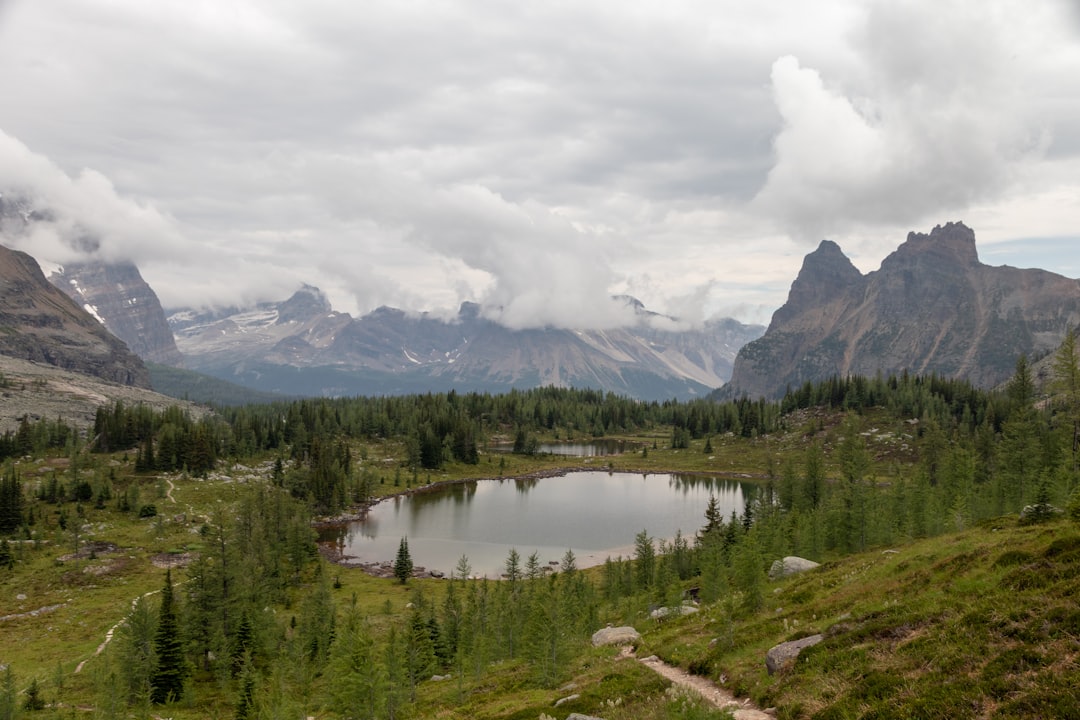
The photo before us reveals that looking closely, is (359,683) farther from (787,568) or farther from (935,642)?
(787,568)

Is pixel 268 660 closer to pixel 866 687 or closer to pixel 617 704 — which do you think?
pixel 617 704

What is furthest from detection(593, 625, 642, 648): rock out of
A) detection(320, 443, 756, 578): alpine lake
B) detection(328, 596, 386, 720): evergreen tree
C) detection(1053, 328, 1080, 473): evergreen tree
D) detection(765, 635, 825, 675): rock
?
detection(1053, 328, 1080, 473): evergreen tree

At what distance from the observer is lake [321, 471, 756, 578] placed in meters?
120

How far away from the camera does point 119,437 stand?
170250 millimetres

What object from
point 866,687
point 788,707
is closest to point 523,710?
point 788,707

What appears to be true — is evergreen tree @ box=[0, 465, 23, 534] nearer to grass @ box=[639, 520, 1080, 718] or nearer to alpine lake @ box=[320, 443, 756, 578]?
alpine lake @ box=[320, 443, 756, 578]

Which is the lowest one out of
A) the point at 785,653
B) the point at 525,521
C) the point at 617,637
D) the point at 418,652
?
the point at 525,521

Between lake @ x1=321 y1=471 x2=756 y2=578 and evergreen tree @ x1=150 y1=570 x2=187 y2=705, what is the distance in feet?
190

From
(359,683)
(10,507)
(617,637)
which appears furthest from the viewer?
(10,507)

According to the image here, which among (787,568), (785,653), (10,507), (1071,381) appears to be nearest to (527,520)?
(787,568)

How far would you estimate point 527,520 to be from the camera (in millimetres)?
145000

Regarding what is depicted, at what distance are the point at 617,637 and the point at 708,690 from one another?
61.6 feet

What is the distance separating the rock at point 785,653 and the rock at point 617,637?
16832mm

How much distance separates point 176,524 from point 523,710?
112727mm
